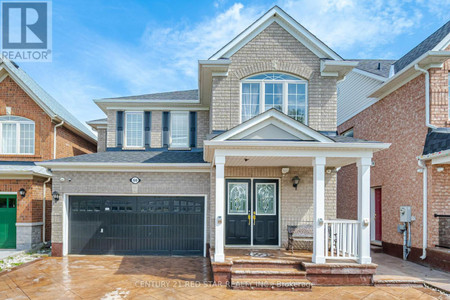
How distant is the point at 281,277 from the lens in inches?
282

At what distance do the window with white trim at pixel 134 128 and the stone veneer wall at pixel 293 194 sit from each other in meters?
4.23

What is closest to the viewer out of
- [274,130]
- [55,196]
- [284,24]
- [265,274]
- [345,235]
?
[265,274]

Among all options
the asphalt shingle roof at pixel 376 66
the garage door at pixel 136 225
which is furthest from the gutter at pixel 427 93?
the garage door at pixel 136 225

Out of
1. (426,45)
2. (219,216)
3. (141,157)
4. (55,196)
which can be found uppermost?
(426,45)

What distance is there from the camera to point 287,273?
7168 millimetres

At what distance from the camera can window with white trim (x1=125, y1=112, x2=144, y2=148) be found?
39.4ft

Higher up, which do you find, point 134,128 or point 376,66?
point 376,66

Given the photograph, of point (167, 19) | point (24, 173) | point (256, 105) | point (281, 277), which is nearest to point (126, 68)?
point (167, 19)

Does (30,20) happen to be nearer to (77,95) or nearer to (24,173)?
(24,173)

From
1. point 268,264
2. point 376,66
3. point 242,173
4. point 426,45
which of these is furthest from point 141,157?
point 376,66

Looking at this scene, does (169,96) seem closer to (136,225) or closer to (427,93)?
(136,225)

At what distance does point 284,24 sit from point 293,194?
5286mm

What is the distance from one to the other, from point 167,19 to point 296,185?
7.65m

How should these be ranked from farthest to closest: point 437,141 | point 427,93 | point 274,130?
1. point 427,93
2. point 437,141
3. point 274,130
